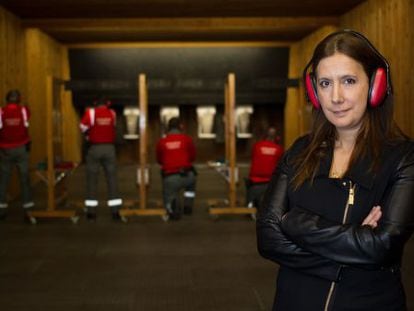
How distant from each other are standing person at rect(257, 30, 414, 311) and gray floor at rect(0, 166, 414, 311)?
3.22m

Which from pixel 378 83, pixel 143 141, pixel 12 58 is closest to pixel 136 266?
pixel 143 141

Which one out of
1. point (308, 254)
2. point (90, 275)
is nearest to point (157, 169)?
point (90, 275)

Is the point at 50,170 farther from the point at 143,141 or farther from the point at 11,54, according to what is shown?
the point at 11,54

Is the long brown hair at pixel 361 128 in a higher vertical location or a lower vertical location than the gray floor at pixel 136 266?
higher

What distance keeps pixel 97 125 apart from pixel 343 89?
724cm

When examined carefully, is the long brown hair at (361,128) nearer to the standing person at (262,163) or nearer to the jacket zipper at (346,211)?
the jacket zipper at (346,211)

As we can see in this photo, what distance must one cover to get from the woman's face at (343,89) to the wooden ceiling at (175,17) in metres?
9.03

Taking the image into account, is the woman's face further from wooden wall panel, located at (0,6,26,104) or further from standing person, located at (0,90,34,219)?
wooden wall panel, located at (0,6,26,104)

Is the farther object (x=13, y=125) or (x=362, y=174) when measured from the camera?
(x=13, y=125)

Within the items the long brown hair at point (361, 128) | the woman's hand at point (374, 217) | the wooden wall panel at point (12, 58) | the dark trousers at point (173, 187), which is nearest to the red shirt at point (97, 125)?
the dark trousers at point (173, 187)

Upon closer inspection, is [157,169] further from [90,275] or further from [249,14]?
[90,275]

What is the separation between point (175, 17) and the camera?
12.4 m

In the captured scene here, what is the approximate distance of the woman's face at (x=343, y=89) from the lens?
5.99ft

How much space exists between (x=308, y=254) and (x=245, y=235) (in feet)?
20.5
